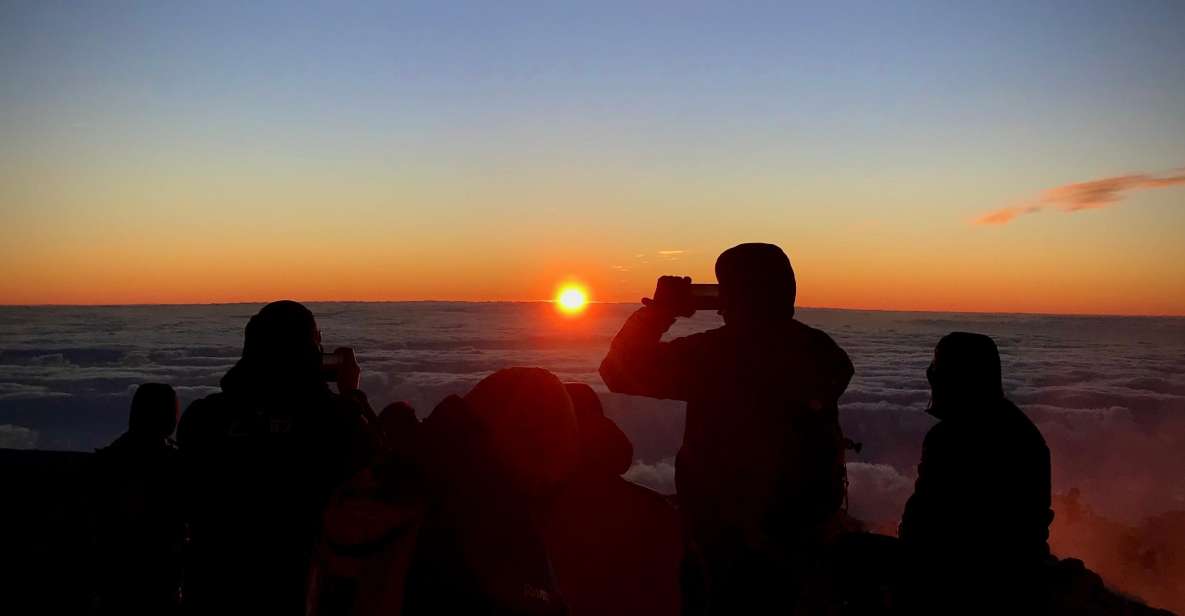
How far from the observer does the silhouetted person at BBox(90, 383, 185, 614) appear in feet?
13.9

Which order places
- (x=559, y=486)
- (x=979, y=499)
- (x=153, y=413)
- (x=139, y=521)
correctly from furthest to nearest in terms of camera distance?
(x=153, y=413) < (x=139, y=521) < (x=979, y=499) < (x=559, y=486)

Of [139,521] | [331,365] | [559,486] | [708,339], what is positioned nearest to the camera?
[559,486]

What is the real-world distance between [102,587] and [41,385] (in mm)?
73483

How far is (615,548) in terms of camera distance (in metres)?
5.23

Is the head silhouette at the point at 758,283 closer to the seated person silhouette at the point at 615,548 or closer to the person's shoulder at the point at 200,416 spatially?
the seated person silhouette at the point at 615,548

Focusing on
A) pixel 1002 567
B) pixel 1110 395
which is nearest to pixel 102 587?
pixel 1002 567

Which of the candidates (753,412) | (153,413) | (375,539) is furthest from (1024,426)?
(153,413)

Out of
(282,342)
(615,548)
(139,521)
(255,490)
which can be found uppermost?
(282,342)

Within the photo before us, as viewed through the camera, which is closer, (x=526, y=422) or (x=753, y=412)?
(x=526, y=422)

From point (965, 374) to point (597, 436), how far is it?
4.91 feet

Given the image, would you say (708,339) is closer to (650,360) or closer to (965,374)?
(650,360)

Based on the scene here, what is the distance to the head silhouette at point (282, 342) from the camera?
9.60 feet

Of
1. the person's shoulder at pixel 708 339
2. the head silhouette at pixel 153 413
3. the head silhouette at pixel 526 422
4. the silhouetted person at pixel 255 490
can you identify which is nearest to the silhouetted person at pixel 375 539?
the head silhouette at pixel 526 422

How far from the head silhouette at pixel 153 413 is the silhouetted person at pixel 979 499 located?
3.80 metres
